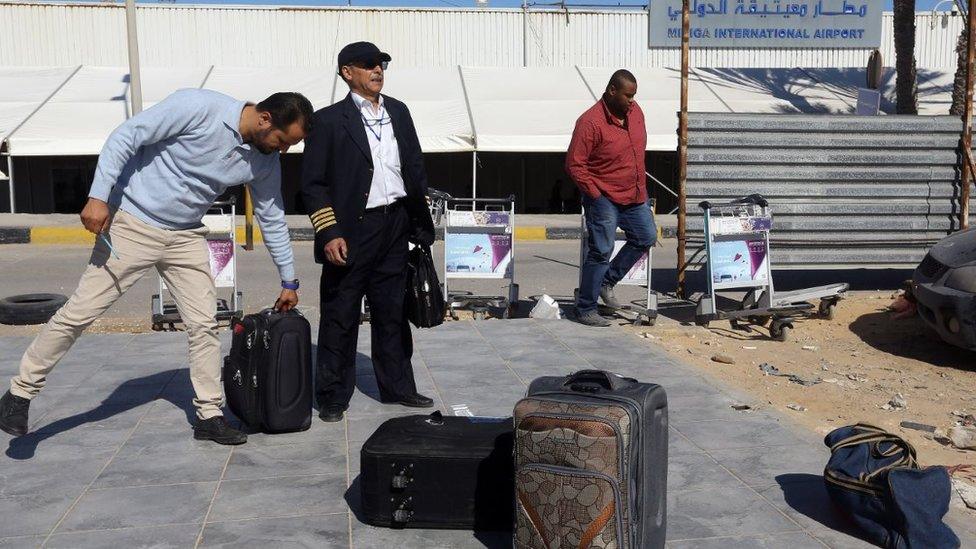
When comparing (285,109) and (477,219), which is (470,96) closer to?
(477,219)

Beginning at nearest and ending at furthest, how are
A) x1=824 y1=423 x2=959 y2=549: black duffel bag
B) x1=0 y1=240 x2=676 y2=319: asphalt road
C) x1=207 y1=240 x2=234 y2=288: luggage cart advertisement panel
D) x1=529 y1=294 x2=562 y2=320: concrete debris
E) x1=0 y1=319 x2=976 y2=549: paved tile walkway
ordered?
x1=824 y1=423 x2=959 y2=549: black duffel bag, x1=0 y1=319 x2=976 y2=549: paved tile walkway, x1=529 y1=294 x2=562 y2=320: concrete debris, x1=207 y1=240 x2=234 y2=288: luggage cart advertisement panel, x1=0 y1=240 x2=676 y2=319: asphalt road

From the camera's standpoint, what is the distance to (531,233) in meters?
17.7

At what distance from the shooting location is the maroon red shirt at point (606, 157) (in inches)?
319

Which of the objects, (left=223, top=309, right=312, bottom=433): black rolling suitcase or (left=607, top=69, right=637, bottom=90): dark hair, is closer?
(left=223, top=309, right=312, bottom=433): black rolling suitcase

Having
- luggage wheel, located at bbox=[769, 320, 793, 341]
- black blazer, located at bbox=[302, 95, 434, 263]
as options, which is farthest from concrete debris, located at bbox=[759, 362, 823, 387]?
black blazer, located at bbox=[302, 95, 434, 263]

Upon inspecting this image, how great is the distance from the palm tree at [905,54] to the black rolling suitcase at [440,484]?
60.2 feet

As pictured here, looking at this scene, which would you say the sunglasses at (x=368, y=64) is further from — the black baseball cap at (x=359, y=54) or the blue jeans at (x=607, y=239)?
the blue jeans at (x=607, y=239)

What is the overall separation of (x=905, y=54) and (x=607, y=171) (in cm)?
1447

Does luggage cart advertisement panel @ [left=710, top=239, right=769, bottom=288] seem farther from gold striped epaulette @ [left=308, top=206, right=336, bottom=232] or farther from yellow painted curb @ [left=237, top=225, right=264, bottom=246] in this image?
yellow painted curb @ [left=237, top=225, right=264, bottom=246]

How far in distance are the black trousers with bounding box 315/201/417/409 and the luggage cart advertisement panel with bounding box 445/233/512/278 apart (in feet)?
12.3

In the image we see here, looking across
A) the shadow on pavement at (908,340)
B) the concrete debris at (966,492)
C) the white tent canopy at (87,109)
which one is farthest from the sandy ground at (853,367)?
the white tent canopy at (87,109)

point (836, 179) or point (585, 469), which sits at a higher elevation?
point (836, 179)

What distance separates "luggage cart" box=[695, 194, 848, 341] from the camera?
8531 mm

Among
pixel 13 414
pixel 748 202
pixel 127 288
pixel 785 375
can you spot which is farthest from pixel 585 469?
pixel 748 202
